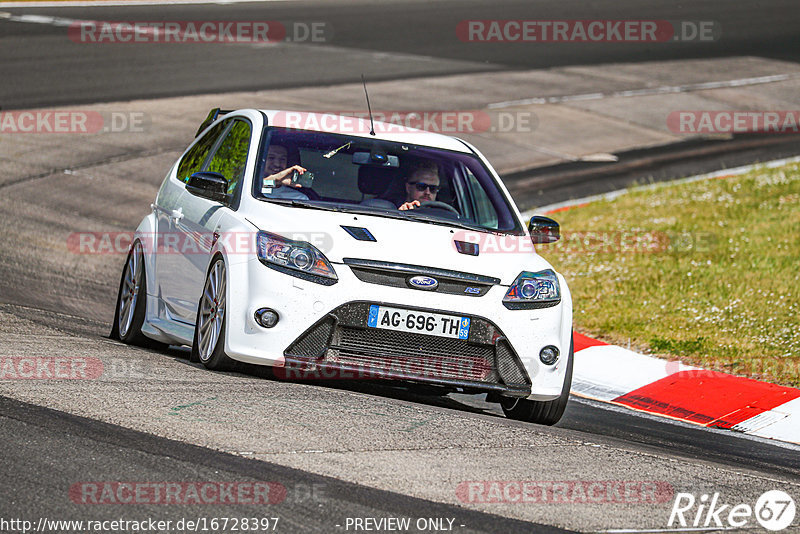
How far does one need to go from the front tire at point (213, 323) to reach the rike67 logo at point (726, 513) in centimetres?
268

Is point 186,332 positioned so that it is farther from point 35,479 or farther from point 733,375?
point 733,375

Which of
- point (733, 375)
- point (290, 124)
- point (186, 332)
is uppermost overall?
point (290, 124)

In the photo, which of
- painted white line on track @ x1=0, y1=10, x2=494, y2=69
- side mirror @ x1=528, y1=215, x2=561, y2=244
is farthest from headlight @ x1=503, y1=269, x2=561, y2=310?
painted white line on track @ x1=0, y1=10, x2=494, y2=69

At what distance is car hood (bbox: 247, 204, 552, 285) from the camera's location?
689 cm

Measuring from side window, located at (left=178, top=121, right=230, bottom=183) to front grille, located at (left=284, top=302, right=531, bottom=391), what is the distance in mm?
2277

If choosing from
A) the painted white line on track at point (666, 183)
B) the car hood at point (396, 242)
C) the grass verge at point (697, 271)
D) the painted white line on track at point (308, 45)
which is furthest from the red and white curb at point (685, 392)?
the painted white line on track at point (308, 45)

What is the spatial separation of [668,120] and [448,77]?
4.32m

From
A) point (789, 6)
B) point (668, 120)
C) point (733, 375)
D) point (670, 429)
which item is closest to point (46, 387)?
point (670, 429)

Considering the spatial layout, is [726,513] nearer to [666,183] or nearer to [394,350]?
[394,350]

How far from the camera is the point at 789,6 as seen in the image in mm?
36688

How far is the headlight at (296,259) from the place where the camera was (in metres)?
6.79

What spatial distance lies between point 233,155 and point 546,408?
252 centimetres

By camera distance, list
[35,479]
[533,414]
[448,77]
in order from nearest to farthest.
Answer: [35,479] → [533,414] → [448,77]

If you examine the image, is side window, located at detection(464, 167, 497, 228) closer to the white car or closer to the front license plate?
the white car
